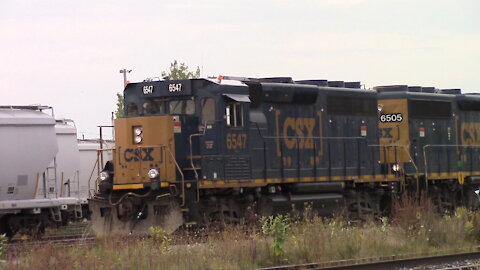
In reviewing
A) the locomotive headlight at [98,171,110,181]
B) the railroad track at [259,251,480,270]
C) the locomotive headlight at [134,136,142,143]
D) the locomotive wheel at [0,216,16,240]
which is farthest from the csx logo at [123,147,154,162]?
the railroad track at [259,251,480,270]

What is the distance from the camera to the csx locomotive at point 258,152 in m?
19.8

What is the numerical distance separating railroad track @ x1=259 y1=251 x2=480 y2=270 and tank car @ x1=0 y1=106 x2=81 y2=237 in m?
9.54

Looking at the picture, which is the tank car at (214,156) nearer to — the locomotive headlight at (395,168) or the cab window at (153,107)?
the cab window at (153,107)

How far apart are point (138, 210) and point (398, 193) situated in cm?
890

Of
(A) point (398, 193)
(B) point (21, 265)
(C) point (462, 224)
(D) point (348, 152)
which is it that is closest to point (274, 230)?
(B) point (21, 265)

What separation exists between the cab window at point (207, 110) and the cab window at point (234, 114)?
34cm

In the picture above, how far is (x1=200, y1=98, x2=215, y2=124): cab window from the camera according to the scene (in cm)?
2002

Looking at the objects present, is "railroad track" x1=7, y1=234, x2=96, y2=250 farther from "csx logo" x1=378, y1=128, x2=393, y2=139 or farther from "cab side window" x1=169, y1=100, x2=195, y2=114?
"csx logo" x1=378, y1=128, x2=393, y2=139

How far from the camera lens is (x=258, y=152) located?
21.1 meters

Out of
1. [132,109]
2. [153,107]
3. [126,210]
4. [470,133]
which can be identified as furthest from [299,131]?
[470,133]

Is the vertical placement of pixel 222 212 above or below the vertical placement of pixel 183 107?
below

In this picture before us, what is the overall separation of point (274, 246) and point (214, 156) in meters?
4.76

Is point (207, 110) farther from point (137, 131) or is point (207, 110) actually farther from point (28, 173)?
point (28, 173)

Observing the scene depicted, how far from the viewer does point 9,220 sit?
22.9m
